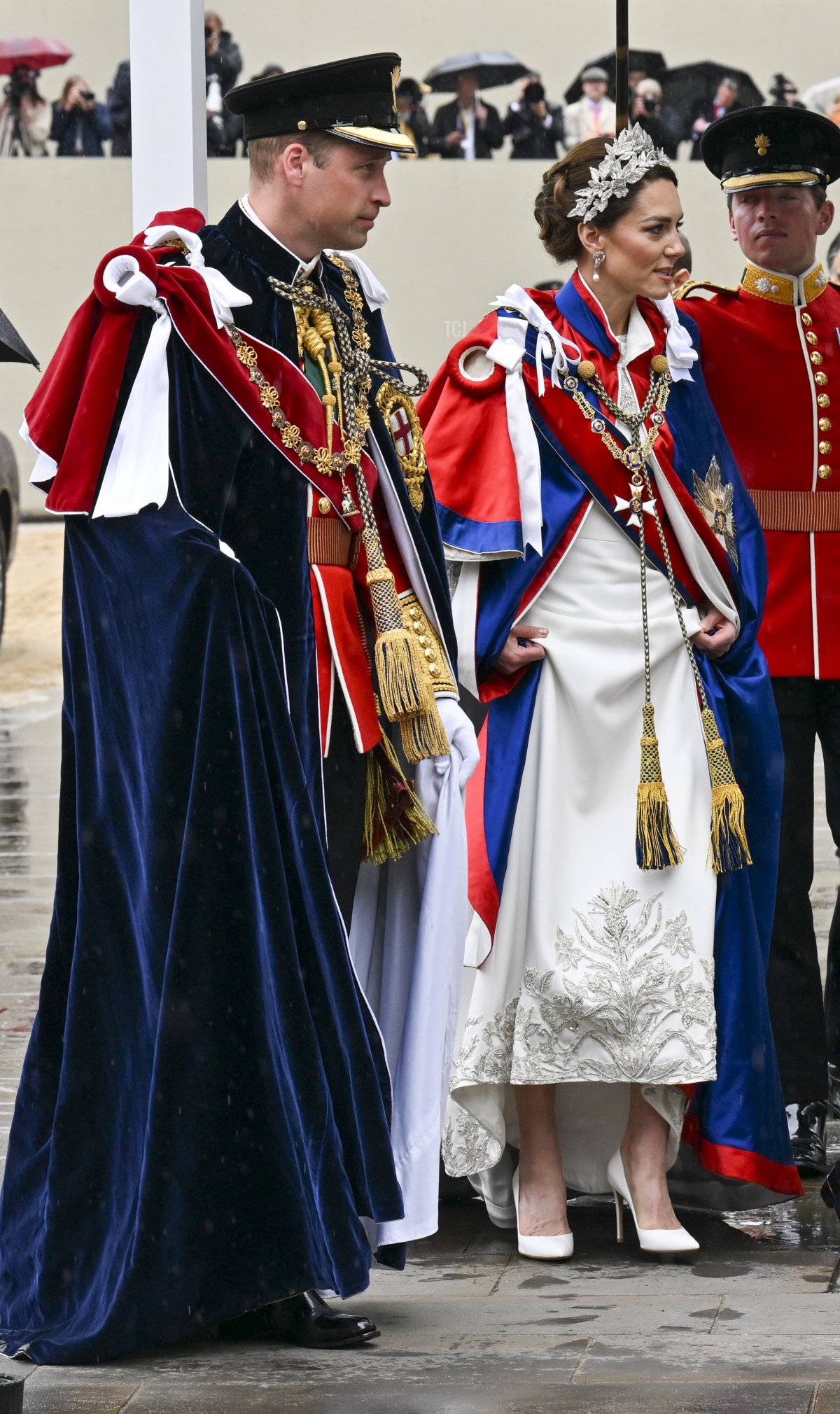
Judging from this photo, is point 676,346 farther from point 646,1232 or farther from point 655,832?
point 646,1232

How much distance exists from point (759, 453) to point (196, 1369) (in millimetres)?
2128

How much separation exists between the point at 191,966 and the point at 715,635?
1.29 m

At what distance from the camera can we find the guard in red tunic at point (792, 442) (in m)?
4.27

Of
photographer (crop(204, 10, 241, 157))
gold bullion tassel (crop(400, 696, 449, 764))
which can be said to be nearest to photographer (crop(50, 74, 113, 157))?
photographer (crop(204, 10, 241, 157))

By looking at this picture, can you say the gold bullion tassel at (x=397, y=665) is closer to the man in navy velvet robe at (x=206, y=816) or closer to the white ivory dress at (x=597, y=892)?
the man in navy velvet robe at (x=206, y=816)

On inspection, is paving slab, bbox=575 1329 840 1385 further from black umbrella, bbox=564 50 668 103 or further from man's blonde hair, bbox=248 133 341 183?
black umbrella, bbox=564 50 668 103

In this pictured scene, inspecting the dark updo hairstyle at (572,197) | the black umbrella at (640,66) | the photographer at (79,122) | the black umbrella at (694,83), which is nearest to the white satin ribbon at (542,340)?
the dark updo hairstyle at (572,197)

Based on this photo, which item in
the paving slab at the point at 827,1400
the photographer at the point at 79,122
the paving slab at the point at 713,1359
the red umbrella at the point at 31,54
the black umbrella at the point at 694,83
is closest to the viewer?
the paving slab at the point at 827,1400

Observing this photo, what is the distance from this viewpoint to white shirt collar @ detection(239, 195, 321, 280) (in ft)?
10.8

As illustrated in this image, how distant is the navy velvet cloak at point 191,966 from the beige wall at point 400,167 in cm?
1053

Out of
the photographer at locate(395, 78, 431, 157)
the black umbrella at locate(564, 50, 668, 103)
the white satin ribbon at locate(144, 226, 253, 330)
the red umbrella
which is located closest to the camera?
the white satin ribbon at locate(144, 226, 253, 330)

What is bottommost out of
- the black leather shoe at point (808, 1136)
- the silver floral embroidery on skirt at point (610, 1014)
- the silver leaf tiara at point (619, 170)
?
the black leather shoe at point (808, 1136)

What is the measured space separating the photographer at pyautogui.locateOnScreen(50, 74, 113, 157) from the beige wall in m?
0.10

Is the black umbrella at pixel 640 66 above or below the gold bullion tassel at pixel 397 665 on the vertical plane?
above
